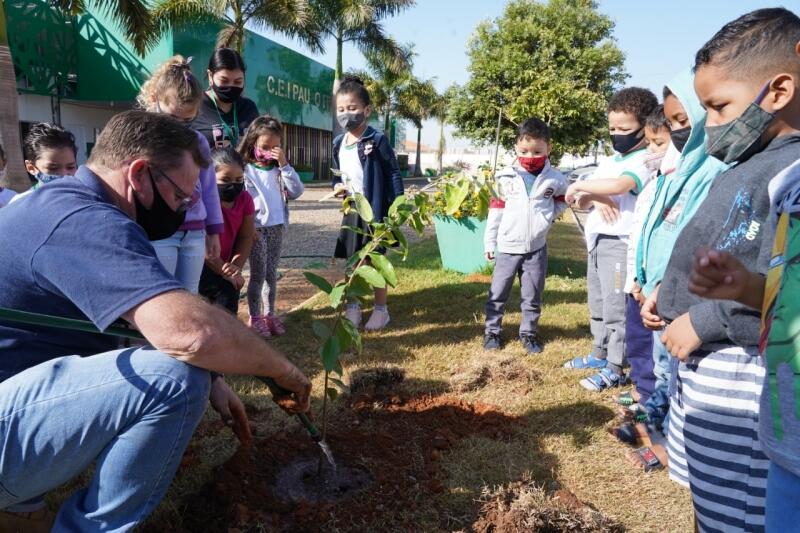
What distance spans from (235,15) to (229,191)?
1442 cm

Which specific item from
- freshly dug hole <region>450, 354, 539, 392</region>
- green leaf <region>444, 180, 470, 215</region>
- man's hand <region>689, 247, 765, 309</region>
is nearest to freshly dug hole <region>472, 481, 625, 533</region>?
man's hand <region>689, 247, 765, 309</region>

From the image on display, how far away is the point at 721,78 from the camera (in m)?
1.49

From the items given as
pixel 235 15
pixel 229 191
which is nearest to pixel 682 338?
pixel 229 191

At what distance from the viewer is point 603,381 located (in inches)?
136

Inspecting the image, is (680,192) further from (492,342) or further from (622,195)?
(492,342)

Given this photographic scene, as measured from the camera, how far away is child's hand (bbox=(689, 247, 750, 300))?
3.72ft

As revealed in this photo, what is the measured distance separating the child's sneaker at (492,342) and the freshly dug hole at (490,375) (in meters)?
0.49

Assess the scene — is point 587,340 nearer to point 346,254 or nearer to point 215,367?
point 346,254

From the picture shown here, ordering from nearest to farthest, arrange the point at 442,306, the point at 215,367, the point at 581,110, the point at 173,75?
the point at 215,367
the point at 173,75
the point at 442,306
the point at 581,110

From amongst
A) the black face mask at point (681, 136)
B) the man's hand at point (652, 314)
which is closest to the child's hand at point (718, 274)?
the man's hand at point (652, 314)

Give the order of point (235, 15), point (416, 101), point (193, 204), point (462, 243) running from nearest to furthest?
1. point (193, 204)
2. point (462, 243)
3. point (235, 15)
4. point (416, 101)

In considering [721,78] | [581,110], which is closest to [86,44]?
[581,110]

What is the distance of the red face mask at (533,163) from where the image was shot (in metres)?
3.97

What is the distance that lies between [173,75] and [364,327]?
2351 mm
